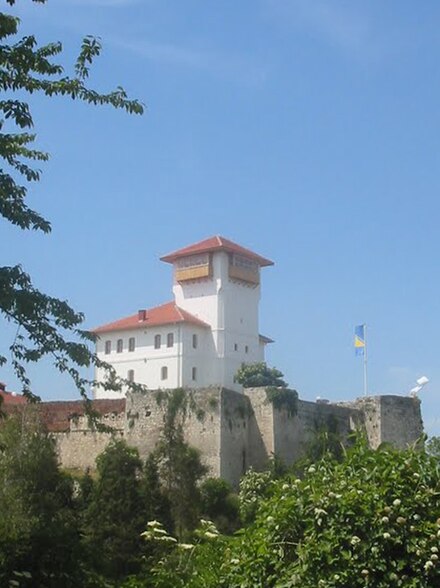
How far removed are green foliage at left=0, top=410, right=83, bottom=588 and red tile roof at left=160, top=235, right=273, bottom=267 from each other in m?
20.0

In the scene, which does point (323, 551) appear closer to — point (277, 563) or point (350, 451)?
point (277, 563)

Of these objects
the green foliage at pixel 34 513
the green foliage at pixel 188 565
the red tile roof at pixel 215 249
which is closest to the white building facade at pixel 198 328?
the red tile roof at pixel 215 249

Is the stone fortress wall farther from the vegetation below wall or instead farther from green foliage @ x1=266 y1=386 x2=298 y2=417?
the vegetation below wall

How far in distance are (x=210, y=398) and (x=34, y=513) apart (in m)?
11.5

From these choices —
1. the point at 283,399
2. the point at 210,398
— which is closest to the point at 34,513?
the point at 210,398

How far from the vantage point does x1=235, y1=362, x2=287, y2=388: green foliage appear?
56.6m

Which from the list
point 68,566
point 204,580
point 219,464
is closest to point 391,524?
point 204,580

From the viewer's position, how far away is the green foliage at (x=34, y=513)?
9305 mm

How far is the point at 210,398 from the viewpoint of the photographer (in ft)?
138

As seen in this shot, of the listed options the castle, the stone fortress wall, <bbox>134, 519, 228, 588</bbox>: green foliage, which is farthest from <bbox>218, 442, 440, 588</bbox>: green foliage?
the stone fortress wall

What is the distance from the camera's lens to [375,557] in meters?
8.37

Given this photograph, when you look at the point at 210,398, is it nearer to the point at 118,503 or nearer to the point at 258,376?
the point at 118,503

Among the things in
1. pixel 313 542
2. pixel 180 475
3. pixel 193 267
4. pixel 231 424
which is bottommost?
pixel 313 542

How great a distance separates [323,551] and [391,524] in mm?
595
